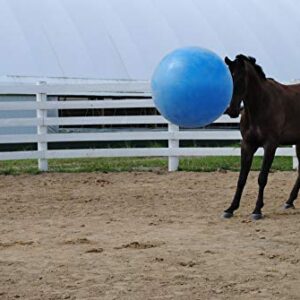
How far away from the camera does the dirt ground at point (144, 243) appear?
460 cm

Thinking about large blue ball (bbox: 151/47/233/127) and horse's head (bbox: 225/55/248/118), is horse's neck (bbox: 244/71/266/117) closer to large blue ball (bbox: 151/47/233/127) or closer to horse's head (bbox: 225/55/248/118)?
horse's head (bbox: 225/55/248/118)

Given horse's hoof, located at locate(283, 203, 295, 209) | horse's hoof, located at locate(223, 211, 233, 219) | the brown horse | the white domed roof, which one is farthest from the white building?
horse's hoof, located at locate(223, 211, 233, 219)

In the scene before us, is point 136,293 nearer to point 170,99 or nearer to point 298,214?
point 170,99

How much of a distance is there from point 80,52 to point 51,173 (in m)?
9.80

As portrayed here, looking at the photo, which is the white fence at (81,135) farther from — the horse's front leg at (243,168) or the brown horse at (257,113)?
the brown horse at (257,113)

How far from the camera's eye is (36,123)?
40.3 ft

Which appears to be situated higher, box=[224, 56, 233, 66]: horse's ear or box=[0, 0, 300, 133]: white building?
box=[0, 0, 300, 133]: white building

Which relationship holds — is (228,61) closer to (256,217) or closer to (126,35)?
(256,217)

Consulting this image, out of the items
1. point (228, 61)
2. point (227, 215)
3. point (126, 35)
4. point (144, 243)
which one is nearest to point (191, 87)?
point (228, 61)

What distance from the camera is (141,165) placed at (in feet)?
41.6

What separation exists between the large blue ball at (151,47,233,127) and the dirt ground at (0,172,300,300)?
1069 millimetres

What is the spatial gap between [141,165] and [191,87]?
653 centimetres

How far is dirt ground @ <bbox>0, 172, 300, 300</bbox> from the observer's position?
4.60 metres

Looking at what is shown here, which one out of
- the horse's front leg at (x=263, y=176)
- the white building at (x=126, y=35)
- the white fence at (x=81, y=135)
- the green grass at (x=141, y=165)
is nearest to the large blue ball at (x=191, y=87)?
the horse's front leg at (x=263, y=176)
